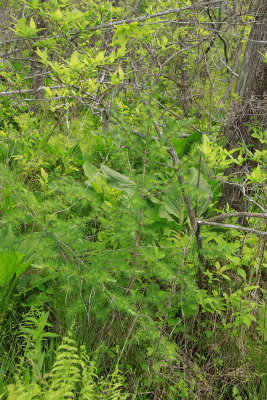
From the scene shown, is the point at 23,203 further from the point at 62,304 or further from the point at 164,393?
the point at 164,393

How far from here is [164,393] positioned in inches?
58.0

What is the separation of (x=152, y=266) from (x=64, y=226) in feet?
1.58

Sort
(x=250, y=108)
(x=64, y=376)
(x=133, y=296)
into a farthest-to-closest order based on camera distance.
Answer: (x=250, y=108) → (x=133, y=296) → (x=64, y=376)

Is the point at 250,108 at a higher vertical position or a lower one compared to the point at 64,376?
higher

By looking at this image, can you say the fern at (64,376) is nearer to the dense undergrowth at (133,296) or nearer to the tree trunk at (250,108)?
the dense undergrowth at (133,296)

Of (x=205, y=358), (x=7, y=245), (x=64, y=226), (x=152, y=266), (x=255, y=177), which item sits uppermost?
(x=255, y=177)

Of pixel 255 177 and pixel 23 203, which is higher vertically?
pixel 255 177

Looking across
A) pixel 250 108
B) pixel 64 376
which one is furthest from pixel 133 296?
pixel 250 108

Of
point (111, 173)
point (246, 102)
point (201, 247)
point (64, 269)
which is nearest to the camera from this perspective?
point (64, 269)

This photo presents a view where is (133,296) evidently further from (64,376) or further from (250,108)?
(250,108)

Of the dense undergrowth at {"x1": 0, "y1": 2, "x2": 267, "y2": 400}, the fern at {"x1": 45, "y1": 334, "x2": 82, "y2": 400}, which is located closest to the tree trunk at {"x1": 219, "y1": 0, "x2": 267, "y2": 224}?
the dense undergrowth at {"x1": 0, "y1": 2, "x2": 267, "y2": 400}

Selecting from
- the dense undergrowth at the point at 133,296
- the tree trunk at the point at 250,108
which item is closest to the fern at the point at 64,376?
the dense undergrowth at the point at 133,296

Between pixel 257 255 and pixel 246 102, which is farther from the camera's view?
pixel 246 102

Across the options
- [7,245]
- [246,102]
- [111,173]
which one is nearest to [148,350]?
[7,245]
